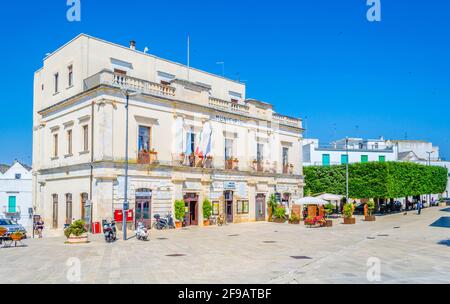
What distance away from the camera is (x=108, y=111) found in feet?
92.1

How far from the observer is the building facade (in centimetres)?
2825

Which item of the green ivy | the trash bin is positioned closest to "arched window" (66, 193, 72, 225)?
the trash bin

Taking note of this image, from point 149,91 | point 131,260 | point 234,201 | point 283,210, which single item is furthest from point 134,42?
point 131,260

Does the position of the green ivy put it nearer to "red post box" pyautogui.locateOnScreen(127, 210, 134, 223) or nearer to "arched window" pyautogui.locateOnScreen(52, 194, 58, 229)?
"red post box" pyautogui.locateOnScreen(127, 210, 134, 223)

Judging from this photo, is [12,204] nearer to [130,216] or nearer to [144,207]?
[144,207]

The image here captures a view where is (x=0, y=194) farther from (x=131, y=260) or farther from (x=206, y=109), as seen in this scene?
(x=131, y=260)

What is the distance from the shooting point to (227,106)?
3644cm

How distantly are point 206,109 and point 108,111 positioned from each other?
8.30 metres

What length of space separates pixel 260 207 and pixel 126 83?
53.3 ft

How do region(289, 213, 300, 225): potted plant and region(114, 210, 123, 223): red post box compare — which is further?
region(289, 213, 300, 225): potted plant

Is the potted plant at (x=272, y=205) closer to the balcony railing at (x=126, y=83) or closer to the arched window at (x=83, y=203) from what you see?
the balcony railing at (x=126, y=83)

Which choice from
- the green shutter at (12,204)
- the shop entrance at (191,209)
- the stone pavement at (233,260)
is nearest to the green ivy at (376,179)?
the shop entrance at (191,209)

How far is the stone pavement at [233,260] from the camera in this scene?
40.5ft

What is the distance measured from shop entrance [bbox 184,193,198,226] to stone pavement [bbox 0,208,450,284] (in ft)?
25.8
